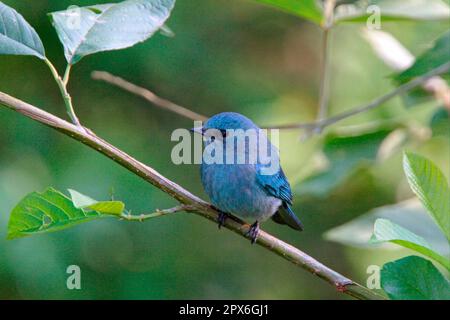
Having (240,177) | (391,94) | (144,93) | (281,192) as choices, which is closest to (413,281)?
(391,94)

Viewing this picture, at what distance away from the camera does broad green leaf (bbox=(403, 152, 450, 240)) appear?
1948 mm

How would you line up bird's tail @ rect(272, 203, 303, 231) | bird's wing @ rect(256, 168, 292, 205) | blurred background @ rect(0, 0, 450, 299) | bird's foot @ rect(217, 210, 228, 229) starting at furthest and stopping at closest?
blurred background @ rect(0, 0, 450, 299)
bird's tail @ rect(272, 203, 303, 231)
bird's wing @ rect(256, 168, 292, 205)
bird's foot @ rect(217, 210, 228, 229)

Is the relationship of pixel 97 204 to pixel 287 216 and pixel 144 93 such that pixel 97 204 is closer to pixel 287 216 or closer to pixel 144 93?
pixel 144 93

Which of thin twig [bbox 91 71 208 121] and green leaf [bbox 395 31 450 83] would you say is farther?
thin twig [bbox 91 71 208 121]

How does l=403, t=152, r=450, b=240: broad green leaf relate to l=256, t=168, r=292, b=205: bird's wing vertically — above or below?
below

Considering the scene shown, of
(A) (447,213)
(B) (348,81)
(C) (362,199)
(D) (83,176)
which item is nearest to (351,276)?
(C) (362,199)

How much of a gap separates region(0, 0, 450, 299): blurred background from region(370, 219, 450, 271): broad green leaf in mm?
1756

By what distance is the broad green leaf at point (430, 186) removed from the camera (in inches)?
76.7

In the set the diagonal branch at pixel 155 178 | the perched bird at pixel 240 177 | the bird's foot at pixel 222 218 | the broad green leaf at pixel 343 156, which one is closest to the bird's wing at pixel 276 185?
the perched bird at pixel 240 177

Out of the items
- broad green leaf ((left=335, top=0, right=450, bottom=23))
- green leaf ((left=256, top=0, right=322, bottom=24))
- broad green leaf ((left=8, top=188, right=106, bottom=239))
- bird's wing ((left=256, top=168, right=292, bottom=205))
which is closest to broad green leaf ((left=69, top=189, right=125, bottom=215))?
broad green leaf ((left=8, top=188, right=106, bottom=239))

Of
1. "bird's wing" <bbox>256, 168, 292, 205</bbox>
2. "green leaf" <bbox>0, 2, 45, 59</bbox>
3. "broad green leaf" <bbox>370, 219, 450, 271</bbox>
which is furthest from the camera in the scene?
"bird's wing" <bbox>256, 168, 292, 205</bbox>

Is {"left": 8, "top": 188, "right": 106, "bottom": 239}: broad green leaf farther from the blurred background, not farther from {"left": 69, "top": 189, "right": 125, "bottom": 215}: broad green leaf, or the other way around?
the blurred background

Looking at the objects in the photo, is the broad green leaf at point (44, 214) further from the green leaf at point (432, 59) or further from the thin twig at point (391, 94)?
the green leaf at point (432, 59)

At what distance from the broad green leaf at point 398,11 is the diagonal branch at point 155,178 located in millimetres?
1258
